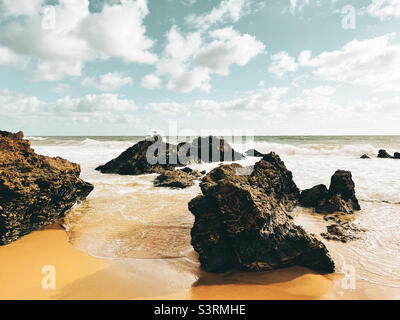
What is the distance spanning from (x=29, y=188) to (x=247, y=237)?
17.0 ft

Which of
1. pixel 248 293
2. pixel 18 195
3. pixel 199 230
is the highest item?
pixel 18 195

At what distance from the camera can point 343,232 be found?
5.43m

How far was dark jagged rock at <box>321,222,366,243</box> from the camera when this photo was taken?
5.17 metres

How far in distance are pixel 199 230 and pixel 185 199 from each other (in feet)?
14.4

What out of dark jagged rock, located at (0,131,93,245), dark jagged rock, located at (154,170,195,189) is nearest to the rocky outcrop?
dark jagged rock, located at (154,170,195,189)

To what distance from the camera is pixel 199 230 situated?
4.23m

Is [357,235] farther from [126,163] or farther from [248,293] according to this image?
[126,163]

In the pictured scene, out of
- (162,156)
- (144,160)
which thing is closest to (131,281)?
(144,160)

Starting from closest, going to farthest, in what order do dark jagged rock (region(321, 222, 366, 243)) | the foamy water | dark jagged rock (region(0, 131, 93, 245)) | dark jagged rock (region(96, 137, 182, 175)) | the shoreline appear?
1. the shoreline
2. the foamy water
3. dark jagged rock (region(0, 131, 93, 245))
4. dark jagged rock (region(321, 222, 366, 243))
5. dark jagged rock (region(96, 137, 182, 175))

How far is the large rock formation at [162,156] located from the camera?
14.2 meters

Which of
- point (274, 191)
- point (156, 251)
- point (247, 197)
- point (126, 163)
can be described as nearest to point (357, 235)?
point (274, 191)

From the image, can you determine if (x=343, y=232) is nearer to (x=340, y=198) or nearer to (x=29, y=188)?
(x=340, y=198)

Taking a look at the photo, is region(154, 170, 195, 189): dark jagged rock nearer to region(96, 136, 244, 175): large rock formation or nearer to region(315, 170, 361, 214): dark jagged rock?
region(96, 136, 244, 175): large rock formation

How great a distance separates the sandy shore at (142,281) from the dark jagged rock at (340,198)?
381cm
